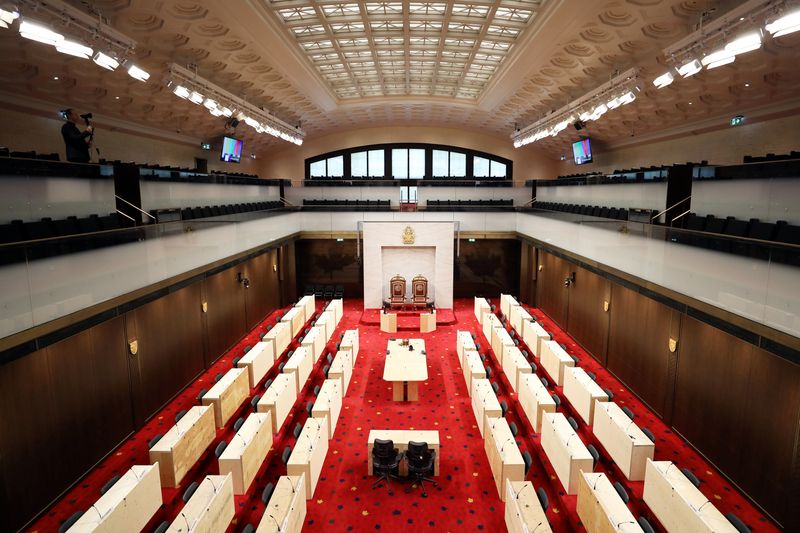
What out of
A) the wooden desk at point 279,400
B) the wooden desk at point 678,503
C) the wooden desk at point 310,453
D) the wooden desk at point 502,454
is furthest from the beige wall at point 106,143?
the wooden desk at point 678,503

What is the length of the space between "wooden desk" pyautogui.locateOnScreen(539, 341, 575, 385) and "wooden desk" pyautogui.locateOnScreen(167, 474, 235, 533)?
8.01 metres

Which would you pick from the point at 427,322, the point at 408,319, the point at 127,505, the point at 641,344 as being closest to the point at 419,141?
the point at 408,319

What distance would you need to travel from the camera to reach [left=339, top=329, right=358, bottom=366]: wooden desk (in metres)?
12.9

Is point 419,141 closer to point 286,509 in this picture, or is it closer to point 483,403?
point 483,403

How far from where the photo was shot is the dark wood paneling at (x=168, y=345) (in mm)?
10070

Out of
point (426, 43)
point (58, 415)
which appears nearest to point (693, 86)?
point (426, 43)

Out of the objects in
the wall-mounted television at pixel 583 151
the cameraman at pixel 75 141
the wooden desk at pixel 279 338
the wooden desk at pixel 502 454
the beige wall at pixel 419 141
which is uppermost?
the beige wall at pixel 419 141

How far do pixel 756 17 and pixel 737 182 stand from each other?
4237 mm

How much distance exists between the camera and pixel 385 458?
311 inches

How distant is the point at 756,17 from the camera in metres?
7.43

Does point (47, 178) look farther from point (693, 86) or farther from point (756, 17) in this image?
point (693, 86)

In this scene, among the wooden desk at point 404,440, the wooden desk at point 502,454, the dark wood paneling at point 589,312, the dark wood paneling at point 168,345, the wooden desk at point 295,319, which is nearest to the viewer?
the wooden desk at point 502,454

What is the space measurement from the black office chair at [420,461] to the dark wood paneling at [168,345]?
6.31m

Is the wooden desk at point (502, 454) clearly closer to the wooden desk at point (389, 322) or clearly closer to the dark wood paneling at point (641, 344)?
the dark wood paneling at point (641, 344)
